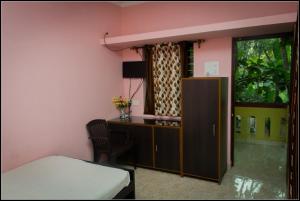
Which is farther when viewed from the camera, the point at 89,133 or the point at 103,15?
the point at 103,15

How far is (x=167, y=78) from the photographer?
12.0 ft

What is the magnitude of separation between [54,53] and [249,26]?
232 cm

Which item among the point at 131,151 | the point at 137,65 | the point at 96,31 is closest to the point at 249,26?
the point at 137,65

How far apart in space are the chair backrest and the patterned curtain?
924 mm

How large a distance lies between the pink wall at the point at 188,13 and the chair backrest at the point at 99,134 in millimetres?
1683

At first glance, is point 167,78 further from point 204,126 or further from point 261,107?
point 261,107

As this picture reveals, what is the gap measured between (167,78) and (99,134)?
1.36 m

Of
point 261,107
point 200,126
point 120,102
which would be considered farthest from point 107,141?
point 261,107

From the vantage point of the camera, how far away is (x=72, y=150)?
10.3 ft

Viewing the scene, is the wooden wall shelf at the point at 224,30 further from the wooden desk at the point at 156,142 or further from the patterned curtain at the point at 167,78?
the wooden desk at the point at 156,142

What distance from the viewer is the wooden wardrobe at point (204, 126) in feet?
9.55

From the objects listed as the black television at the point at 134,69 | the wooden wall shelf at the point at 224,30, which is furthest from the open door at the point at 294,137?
the black television at the point at 134,69

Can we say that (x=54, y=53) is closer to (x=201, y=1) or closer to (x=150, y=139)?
(x=150, y=139)

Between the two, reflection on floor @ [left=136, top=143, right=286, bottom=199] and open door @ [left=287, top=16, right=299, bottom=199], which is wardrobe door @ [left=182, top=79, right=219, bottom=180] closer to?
reflection on floor @ [left=136, top=143, right=286, bottom=199]
